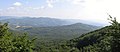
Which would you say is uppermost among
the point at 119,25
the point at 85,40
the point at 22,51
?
the point at 119,25

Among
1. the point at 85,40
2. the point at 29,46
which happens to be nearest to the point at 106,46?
the point at 29,46

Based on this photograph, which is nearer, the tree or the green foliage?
the tree

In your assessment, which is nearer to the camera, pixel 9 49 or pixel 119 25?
pixel 119 25

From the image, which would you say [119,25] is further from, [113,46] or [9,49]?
[9,49]

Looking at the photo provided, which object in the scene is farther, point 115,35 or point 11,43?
point 11,43

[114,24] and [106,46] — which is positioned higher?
[114,24]

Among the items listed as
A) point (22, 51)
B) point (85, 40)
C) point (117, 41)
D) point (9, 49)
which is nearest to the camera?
point (117, 41)

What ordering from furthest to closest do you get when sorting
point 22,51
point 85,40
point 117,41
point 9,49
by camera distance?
point 85,40 < point 22,51 < point 9,49 < point 117,41

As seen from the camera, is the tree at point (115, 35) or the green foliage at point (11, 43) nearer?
the tree at point (115, 35)
